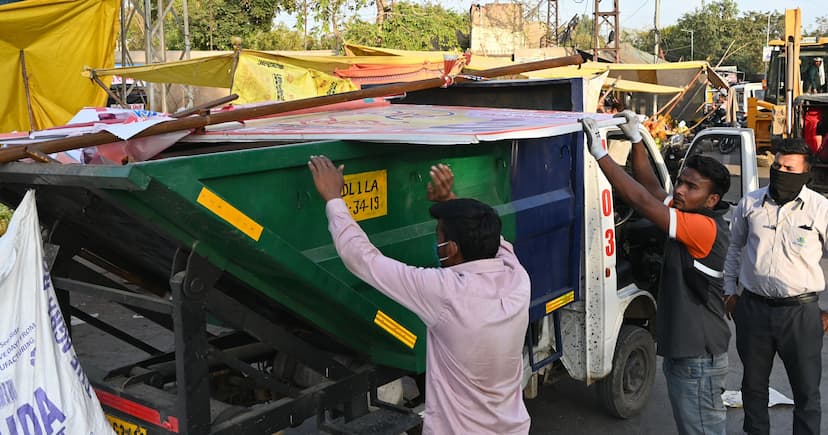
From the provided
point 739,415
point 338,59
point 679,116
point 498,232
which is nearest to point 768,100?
point 679,116

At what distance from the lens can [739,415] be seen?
517 cm

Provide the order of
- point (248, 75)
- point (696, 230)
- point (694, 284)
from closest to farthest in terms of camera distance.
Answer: point (696, 230) < point (694, 284) < point (248, 75)

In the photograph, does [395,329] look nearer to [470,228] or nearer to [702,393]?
[470,228]

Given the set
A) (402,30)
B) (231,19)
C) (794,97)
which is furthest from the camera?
(231,19)

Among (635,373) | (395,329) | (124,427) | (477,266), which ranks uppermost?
(477,266)

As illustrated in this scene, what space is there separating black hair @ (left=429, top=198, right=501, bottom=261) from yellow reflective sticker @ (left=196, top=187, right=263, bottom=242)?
61cm

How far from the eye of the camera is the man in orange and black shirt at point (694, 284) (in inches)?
141

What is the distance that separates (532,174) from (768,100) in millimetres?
18024

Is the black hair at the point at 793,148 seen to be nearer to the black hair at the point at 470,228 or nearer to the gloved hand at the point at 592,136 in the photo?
the gloved hand at the point at 592,136

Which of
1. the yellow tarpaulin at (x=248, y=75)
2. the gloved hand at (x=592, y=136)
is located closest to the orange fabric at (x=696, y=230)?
the gloved hand at (x=592, y=136)

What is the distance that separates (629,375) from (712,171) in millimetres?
1975

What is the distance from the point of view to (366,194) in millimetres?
3049

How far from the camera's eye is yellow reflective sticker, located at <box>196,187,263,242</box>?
2400 mm

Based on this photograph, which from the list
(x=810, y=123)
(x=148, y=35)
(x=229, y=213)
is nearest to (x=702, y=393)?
(x=229, y=213)
